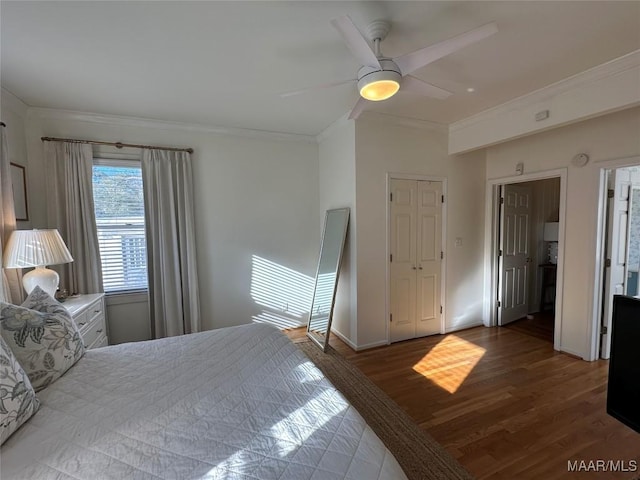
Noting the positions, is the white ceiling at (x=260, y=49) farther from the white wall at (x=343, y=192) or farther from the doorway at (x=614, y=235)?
the doorway at (x=614, y=235)

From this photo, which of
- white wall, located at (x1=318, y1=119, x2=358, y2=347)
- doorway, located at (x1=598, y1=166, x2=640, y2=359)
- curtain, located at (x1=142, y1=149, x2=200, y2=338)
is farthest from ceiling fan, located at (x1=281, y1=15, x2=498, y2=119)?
curtain, located at (x1=142, y1=149, x2=200, y2=338)

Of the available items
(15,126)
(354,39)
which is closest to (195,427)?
(354,39)

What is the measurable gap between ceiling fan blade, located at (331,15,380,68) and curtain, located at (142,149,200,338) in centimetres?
251

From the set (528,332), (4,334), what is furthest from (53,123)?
(528,332)

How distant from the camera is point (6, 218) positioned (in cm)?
229

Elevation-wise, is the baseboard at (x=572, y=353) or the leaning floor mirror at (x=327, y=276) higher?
the leaning floor mirror at (x=327, y=276)

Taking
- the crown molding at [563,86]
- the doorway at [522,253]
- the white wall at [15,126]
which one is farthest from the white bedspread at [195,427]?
the doorway at [522,253]

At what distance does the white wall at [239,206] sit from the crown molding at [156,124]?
1 centimetres

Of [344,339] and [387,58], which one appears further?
[344,339]

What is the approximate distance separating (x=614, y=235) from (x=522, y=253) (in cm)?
133

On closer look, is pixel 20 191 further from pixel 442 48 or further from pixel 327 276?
pixel 442 48

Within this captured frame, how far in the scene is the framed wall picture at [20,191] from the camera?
102 inches

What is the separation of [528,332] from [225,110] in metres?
4.63

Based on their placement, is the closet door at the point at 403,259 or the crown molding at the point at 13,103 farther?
the closet door at the point at 403,259
